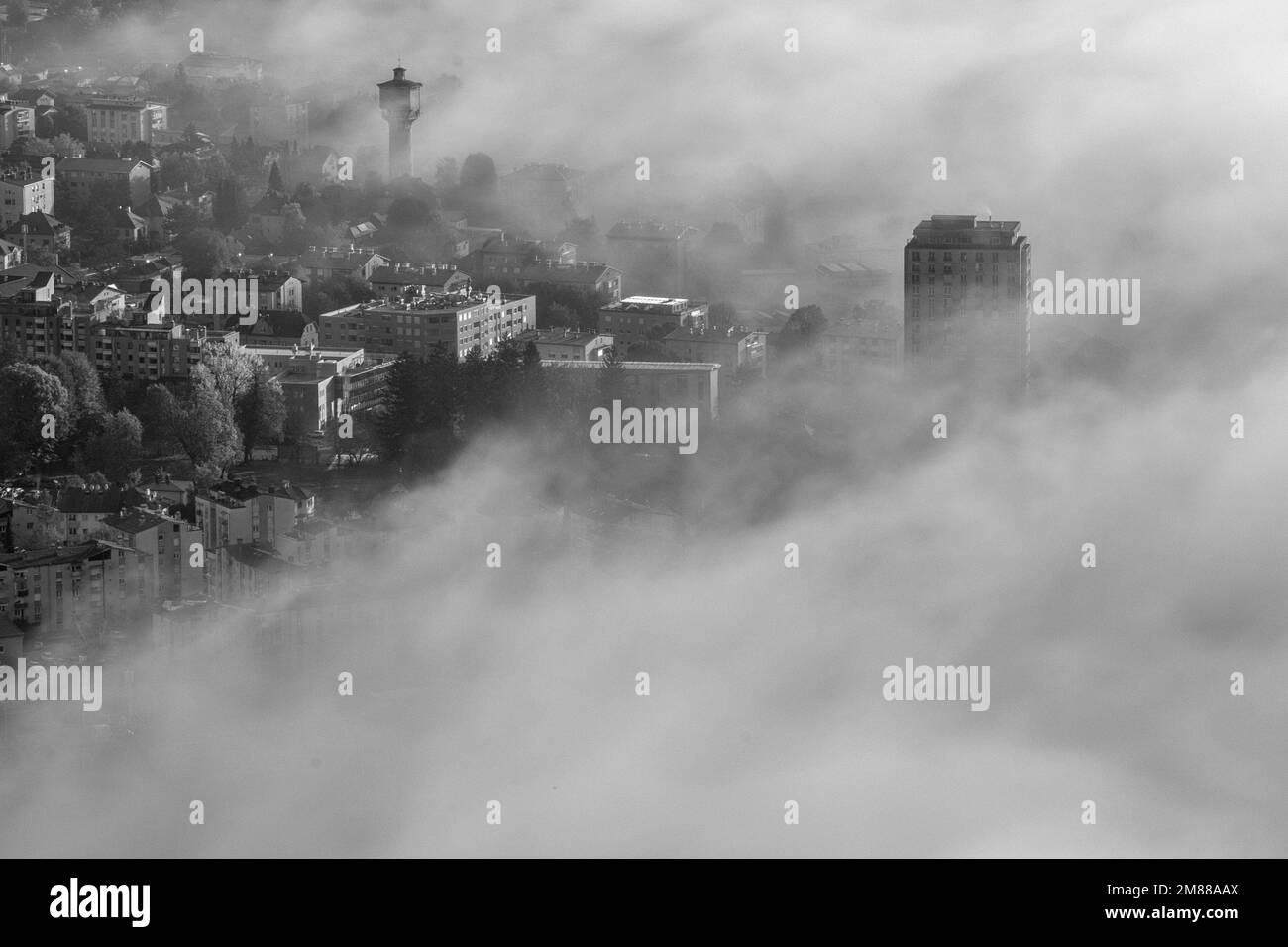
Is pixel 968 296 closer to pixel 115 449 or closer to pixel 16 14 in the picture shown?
pixel 115 449

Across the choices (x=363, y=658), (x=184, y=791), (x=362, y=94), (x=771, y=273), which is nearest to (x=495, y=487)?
(x=363, y=658)

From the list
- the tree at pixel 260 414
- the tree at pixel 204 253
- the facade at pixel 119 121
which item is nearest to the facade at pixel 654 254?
the tree at pixel 204 253

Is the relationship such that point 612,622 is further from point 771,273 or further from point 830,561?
point 771,273

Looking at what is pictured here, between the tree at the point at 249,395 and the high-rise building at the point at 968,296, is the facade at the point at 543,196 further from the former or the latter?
the high-rise building at the point at 968,296

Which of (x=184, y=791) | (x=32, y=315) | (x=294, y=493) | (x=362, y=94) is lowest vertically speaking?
(x=184, y=791)

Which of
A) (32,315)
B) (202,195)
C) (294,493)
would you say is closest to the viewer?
(294,493)
